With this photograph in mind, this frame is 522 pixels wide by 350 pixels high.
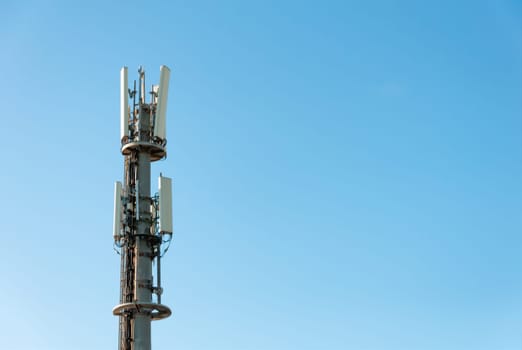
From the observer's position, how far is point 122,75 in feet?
198

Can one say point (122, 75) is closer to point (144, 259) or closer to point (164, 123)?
point (164, 123)

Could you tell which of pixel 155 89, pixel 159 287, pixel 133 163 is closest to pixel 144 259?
pixel 159 287

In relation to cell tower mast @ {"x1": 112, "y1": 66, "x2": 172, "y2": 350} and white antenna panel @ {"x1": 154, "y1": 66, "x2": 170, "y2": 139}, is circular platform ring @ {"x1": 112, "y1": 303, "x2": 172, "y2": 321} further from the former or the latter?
white antenna panel @ {"x1": 154, "y1": 66, "x2": 170, "y2": 139}

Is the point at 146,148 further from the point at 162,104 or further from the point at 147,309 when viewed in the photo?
the point at 147,309

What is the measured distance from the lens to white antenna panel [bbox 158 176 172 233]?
56.6 meters

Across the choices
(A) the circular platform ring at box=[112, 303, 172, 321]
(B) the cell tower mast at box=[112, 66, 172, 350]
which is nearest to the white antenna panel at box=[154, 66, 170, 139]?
(B) the cell tower mast at box=[112, 66, 172, 350]

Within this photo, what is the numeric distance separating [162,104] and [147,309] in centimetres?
1343

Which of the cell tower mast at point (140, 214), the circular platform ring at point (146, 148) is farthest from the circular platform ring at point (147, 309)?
the circular platform ring at point (146, 148)

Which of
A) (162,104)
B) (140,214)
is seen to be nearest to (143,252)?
(140,214)

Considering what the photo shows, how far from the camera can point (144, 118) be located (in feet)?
195

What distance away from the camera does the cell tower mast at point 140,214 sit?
54.7 meters

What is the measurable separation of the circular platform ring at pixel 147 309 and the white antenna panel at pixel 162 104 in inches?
431

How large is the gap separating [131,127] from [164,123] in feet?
7.00

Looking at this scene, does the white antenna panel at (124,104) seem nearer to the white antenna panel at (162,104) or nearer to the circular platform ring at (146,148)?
the circular platform ring at (146,148)
